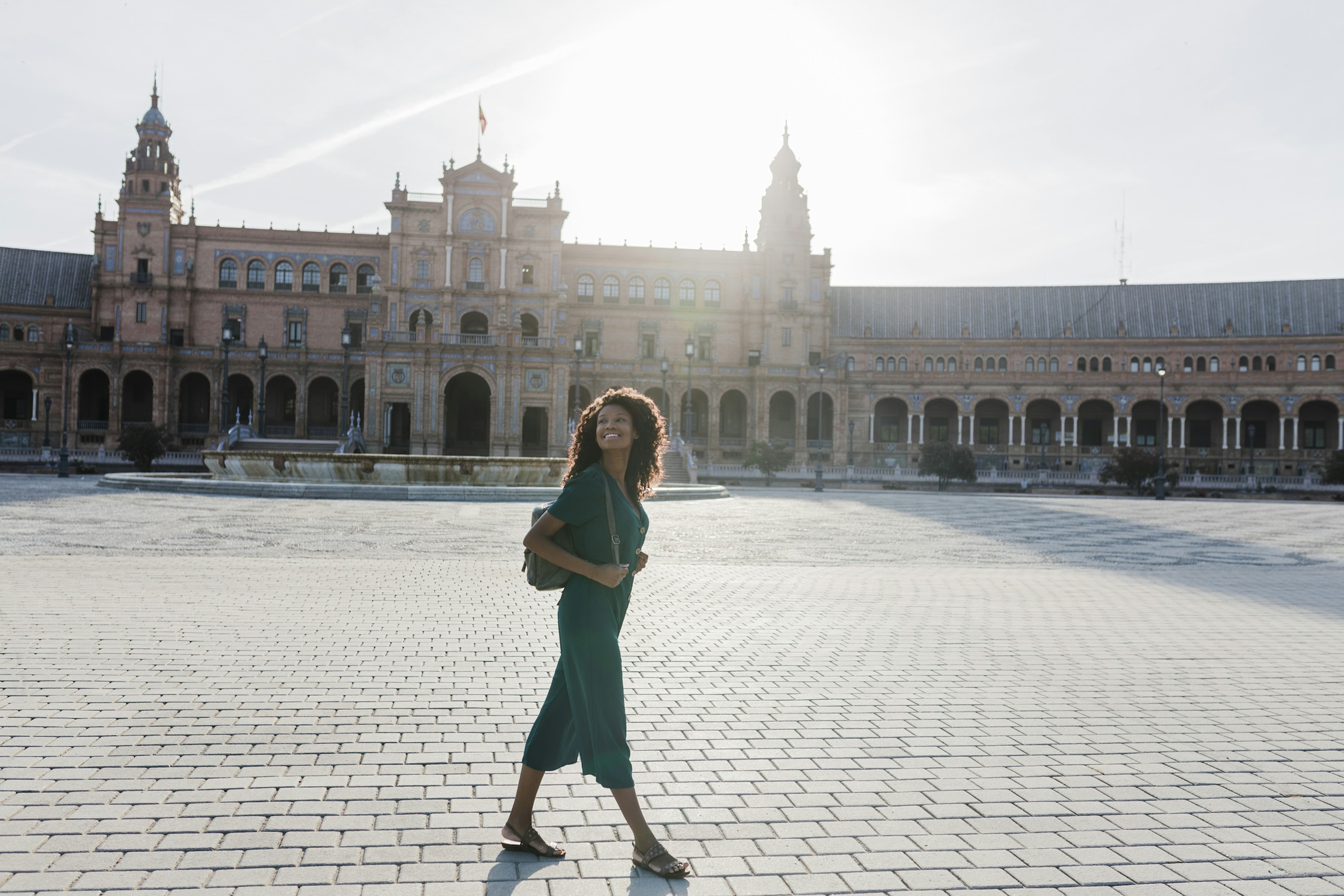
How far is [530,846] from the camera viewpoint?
387 cm

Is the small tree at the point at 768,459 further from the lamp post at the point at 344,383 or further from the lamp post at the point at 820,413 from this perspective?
the lamp post at the point at 344,383

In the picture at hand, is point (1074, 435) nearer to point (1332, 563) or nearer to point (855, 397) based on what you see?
point (855, 397)

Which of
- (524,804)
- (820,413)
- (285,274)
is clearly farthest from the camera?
(285,274)

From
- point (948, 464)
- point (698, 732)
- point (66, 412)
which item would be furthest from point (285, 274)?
point (698, 732)

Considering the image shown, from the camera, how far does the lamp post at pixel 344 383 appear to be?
1866 inches

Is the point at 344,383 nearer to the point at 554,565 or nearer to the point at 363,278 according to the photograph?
the point at 363,278

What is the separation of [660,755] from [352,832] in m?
1.78

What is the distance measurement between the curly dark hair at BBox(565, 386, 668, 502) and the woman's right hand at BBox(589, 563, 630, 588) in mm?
410

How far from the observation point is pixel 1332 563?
595 inches

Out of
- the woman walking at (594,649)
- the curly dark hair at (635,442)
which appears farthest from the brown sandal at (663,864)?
the curly dark hair at (635,442)

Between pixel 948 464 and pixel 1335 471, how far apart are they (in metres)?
19.3

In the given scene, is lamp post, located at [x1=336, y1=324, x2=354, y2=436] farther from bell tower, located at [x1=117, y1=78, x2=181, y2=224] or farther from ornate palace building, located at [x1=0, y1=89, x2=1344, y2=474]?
bell tower, located at [x1=117, y1=78, x2=181, y2=224]

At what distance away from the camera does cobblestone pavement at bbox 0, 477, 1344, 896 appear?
379cm

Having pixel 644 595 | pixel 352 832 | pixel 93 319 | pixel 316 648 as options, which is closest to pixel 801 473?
pixel 644 595
